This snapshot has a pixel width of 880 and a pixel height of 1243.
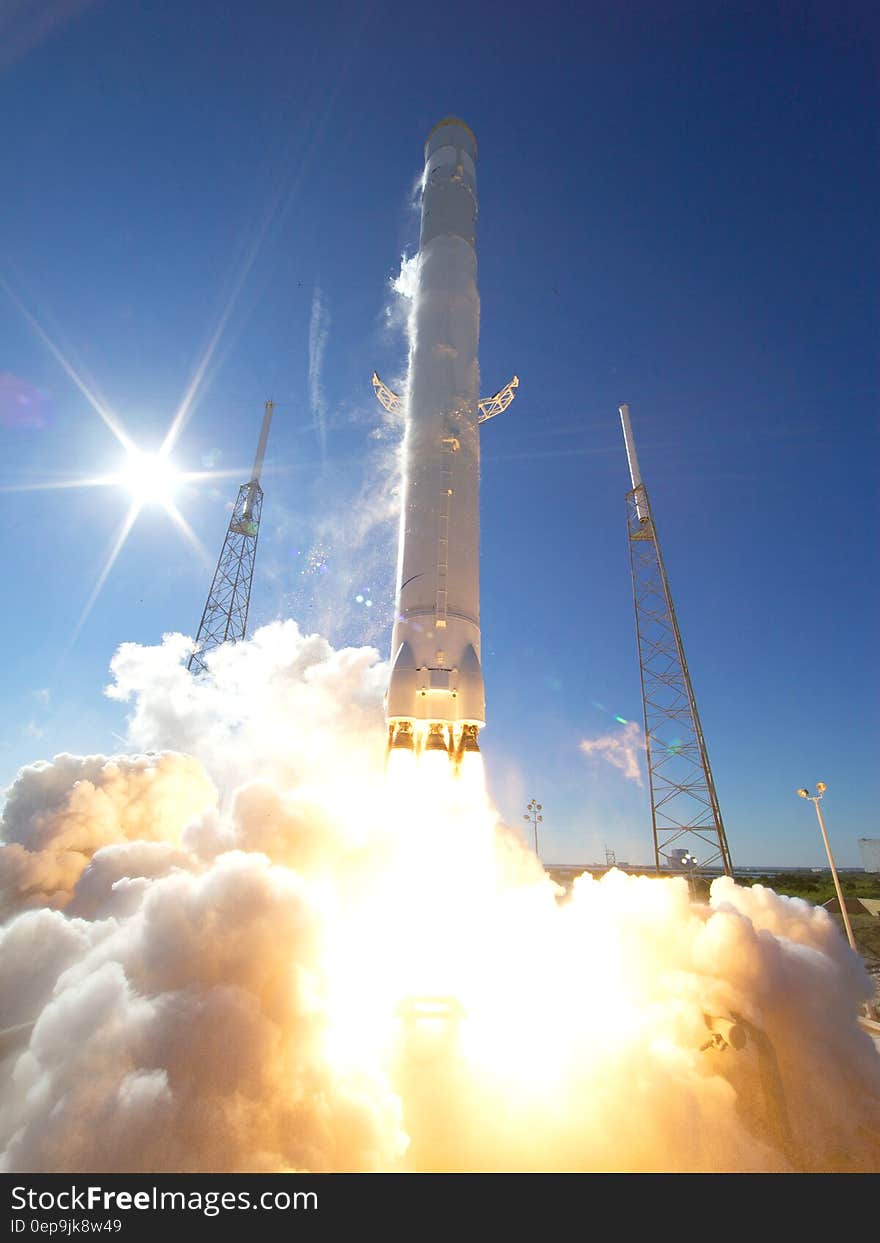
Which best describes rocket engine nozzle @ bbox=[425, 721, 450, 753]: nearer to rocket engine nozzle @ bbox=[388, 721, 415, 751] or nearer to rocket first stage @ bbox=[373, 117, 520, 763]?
rocket first stage @ bbox=[373, 117, 520, 763]

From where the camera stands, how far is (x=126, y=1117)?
7879 millimetres

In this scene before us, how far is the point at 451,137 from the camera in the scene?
19656mm

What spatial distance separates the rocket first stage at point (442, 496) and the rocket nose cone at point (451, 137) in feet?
6.98

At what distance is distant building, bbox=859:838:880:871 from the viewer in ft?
301

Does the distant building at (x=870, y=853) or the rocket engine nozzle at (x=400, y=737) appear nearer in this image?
the rocket engine nozzle at (x=400, y=737)

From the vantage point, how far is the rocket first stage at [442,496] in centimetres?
1261

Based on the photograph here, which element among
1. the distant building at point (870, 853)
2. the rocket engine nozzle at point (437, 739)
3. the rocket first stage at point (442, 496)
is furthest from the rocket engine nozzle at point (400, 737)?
the distant building at point (870, 853)

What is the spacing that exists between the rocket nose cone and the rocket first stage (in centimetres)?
213

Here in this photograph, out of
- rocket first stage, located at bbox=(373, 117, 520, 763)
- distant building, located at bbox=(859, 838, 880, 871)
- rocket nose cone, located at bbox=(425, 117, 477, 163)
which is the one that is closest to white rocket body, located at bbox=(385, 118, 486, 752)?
rocket first stage, located at bbox=(373, 117, 520, 763)

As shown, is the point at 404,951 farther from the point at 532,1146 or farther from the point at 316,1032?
Result: the point at 532,1146

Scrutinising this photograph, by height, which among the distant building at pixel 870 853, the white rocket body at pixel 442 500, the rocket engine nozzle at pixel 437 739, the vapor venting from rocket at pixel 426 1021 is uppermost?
the distant building at pixel 870 853

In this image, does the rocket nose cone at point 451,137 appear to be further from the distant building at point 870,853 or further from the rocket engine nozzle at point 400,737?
the distant building at point 870,853

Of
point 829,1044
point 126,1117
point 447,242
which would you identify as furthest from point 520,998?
point 447,242
